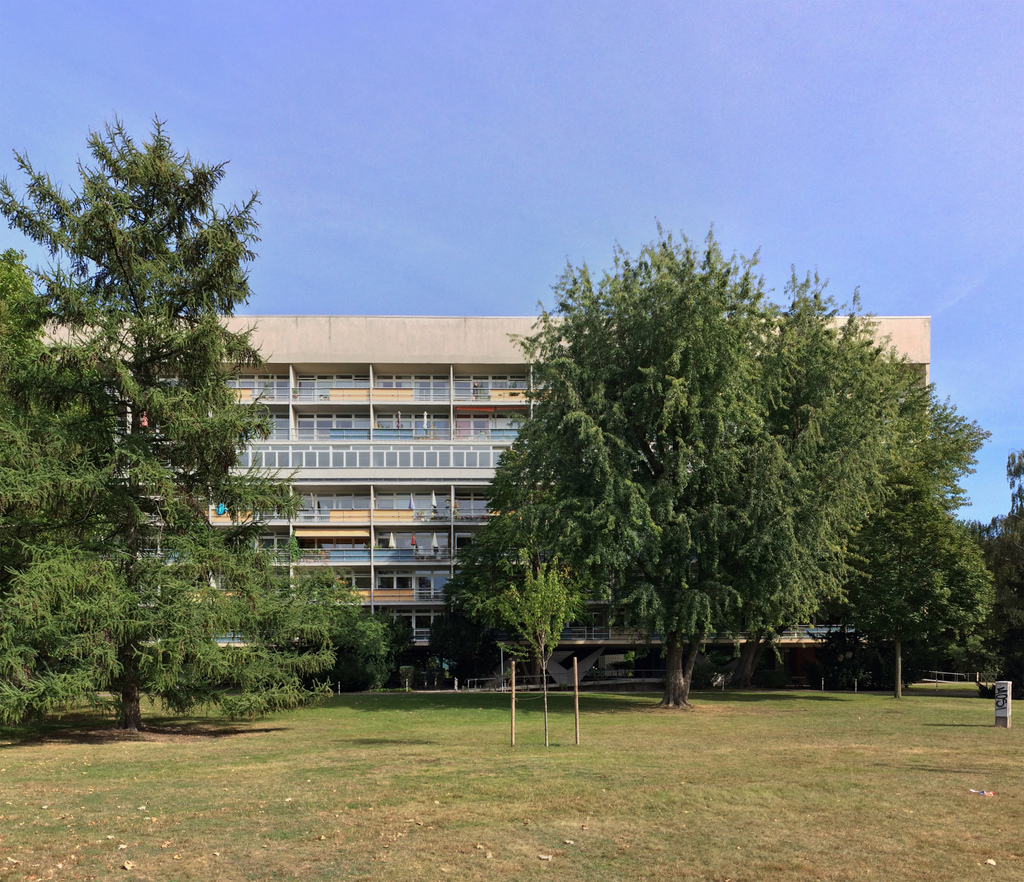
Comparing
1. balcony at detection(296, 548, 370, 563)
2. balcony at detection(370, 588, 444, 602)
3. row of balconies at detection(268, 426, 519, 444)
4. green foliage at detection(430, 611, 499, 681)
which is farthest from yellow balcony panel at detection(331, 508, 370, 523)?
green foliage at detection(430, 611, 499, 681)

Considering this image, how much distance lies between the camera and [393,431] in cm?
6362

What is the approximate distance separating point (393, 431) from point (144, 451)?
39.3 metres

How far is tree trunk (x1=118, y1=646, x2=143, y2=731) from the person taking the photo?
79.0 feet

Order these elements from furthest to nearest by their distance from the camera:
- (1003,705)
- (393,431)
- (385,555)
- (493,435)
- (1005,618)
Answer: (393,431)
(493,435)
(385,555)
(1005,618)
(1003,705)

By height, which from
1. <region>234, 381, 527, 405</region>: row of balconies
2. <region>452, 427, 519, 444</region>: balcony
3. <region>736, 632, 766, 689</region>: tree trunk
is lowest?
<region>736, 632, 766, 689</region>: tree trunk

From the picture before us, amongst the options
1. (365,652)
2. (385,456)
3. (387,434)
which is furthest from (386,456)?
(365,652)

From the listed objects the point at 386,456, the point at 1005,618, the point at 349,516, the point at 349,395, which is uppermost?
the point at 349,395

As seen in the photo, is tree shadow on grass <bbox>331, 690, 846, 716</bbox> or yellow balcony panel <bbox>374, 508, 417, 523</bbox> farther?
yellow balcony panel <bbox>374, 508, 417, 523</bbox>

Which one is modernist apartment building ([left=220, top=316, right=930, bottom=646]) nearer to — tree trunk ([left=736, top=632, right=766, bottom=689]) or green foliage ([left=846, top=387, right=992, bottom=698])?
tree trunk ([left=736, top=632, right=766, bottom=689])

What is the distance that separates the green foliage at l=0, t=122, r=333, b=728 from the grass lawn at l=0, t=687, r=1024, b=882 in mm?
2412

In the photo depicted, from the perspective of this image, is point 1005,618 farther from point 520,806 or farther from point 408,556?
point 520,806

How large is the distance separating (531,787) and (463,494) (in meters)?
48.7

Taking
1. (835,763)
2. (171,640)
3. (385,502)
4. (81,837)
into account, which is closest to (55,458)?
(171,640)

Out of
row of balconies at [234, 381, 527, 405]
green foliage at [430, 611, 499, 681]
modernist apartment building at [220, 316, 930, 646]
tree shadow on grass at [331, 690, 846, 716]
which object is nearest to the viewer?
tree shadow on grass at [331, 690, 846, 716]
